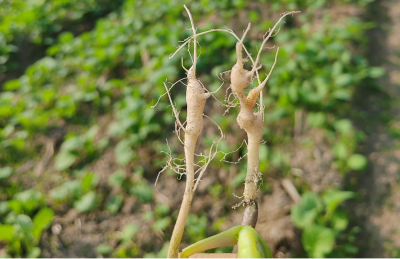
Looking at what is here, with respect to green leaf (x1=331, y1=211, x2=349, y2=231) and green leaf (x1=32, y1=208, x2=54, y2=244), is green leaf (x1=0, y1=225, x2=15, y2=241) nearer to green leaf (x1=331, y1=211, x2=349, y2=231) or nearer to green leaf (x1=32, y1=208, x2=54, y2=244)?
Result: green leaf (x1=32, y1=208, x2=54, y2=244)

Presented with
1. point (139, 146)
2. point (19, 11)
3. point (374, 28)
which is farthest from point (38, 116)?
point (374, 28)

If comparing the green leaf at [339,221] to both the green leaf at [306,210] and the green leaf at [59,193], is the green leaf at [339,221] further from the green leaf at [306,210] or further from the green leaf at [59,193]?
the green leaf at [59,193]

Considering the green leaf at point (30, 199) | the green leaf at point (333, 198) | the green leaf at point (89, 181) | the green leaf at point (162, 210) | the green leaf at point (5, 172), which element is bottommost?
the green leaf at point (333, 198)

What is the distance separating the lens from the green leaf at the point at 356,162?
1.80 metres

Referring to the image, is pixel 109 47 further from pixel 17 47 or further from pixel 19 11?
Result: pixel 19 11

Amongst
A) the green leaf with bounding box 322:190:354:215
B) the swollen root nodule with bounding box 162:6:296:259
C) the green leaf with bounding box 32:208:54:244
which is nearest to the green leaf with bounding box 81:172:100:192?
the green leaf with bounding box 32:208:54:244

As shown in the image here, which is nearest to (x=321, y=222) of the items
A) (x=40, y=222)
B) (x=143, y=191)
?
(x=143, y=191)

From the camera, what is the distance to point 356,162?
1821 mm

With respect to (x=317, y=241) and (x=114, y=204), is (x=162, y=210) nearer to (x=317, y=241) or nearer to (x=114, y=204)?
(x=114, y=204)

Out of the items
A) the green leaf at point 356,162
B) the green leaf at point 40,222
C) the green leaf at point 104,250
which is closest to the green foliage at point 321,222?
the green leaf at point 356,162

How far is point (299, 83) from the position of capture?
2404mm

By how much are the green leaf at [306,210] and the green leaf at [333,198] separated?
4 centimetres

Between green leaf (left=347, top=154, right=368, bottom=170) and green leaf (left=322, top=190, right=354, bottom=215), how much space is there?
0.79 feet

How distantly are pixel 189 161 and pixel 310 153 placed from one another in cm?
129
